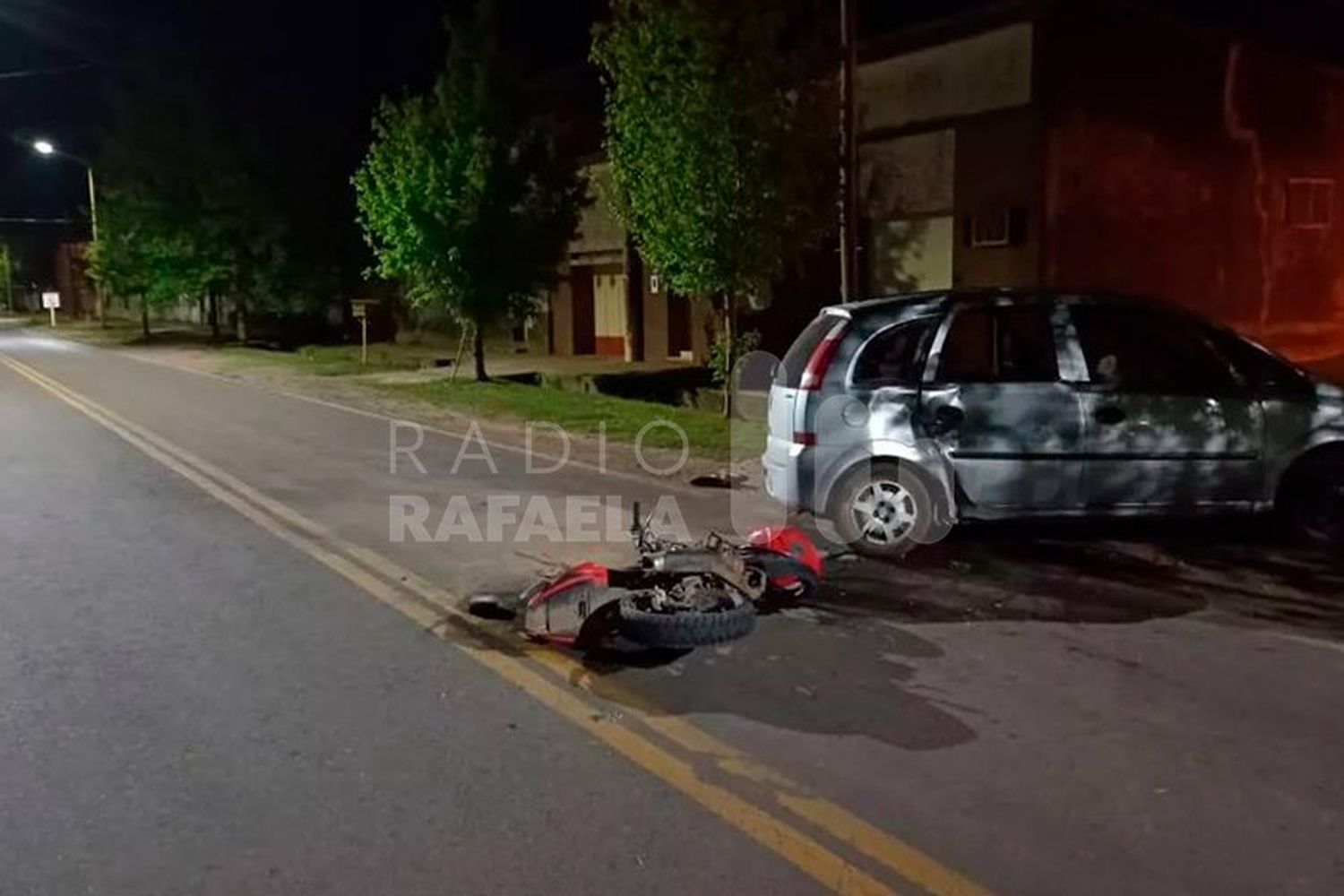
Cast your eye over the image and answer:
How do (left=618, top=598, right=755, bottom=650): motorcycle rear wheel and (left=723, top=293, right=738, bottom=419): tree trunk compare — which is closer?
(left=618, top=598, right=755, bottom=650): motorcycle rear wheel

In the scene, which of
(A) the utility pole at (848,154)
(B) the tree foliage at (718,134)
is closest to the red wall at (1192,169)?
(B) the tree foliage at (718,134)

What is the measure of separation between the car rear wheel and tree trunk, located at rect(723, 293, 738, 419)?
8291 mm

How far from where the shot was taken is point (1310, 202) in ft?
65.6

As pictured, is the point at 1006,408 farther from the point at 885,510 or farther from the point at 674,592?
the point at 674,592

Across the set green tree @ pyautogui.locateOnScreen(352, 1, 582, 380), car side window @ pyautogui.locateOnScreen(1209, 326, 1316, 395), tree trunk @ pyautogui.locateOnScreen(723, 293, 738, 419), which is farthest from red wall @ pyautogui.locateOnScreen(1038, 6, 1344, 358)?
green tree @ pyautogui.locateOnScreen(352, 1, 582, 380)

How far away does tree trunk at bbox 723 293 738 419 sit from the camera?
16219 mm

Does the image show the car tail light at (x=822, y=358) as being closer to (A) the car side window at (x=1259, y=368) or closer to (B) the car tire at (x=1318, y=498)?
(A) the car side window at (x=1259, y=368)

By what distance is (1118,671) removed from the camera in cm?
570

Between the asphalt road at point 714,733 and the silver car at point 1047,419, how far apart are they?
1.37 ft

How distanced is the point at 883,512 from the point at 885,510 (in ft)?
0.05

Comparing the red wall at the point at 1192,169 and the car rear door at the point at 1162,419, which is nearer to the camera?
the car rear door at the point at 1162,419

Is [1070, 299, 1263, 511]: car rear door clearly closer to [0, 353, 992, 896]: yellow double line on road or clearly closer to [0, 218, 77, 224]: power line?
[0, 353, 992, 896]: yellow double line on road

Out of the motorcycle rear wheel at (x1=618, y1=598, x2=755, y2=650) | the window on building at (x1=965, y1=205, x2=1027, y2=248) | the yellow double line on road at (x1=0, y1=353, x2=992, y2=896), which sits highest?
the window on building at (x1=965, y1=205, x2=1027, y2=248)

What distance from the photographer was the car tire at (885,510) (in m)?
7.95
